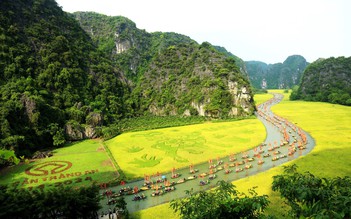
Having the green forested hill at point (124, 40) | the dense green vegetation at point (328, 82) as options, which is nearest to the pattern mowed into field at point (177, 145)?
the dense green vegetation at point (328, 82)

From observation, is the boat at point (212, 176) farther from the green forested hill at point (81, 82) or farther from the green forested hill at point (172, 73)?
the green forested hill at point (172, 73)

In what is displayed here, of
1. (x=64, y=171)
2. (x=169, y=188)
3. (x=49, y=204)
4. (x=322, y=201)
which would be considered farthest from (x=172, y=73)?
(x=322, y=201)

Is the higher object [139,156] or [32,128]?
[32,128]

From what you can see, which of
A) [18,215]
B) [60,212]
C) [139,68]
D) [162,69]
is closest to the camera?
[18,215]

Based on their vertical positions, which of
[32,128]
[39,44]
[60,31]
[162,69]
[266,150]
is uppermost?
[60,31]

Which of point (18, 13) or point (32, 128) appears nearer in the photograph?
point (32, 128)

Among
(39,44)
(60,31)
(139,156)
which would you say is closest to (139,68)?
(60,31)

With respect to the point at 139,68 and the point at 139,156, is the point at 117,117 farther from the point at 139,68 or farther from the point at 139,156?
the point at 139,68

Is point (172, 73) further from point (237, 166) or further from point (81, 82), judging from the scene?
point (237, 166)
